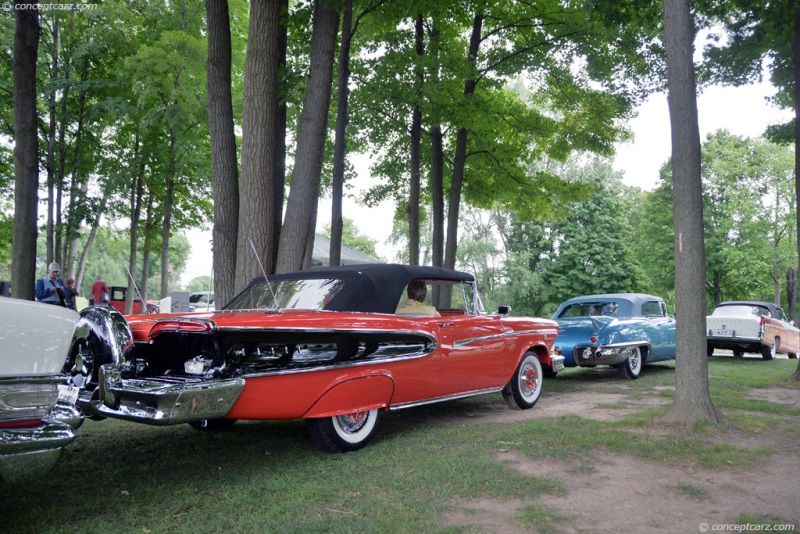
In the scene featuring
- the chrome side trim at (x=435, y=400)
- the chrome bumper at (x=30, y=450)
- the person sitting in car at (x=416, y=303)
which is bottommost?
the chrome side trim at (x=435, y=400)

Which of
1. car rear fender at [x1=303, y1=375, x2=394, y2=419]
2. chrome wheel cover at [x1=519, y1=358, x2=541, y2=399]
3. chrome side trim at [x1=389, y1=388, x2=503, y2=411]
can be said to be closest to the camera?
car rear fender at [x1=303, y1=375, x2=394, y2=419]

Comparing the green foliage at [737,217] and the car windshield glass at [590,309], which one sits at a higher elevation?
the green foliage at [737,217]

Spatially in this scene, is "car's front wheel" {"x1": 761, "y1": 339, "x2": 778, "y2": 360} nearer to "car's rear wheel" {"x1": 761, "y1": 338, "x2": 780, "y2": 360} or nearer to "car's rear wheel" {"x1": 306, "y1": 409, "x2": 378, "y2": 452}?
"car's rear wheel" {"x1": 761, "y1": 338, "x2": 780, "y2": 360}

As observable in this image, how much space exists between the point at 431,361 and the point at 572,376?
18.9 feet

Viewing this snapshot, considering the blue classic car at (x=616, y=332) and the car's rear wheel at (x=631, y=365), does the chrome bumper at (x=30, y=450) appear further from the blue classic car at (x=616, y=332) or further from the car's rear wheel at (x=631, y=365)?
the car's rear wheel at (x=631, y=365)

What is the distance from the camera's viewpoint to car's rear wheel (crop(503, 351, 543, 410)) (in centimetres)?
685

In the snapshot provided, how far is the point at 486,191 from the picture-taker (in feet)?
54.7

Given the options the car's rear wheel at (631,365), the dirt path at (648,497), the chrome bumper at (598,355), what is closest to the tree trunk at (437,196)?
the car's rear wheel at (631,365)

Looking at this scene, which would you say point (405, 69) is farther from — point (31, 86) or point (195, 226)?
point (195, 226)

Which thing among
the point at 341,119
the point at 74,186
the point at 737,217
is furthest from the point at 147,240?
the point at 737,217

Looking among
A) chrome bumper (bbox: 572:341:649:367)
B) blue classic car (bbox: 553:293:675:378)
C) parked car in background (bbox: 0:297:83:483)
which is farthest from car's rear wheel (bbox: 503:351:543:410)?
parked car in background (bbox: 0:297:83:483)

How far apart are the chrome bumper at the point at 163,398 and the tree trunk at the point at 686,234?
4076 millimetres

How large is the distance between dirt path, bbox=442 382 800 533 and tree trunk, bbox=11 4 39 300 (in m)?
9.32

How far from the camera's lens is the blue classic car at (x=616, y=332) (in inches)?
358
